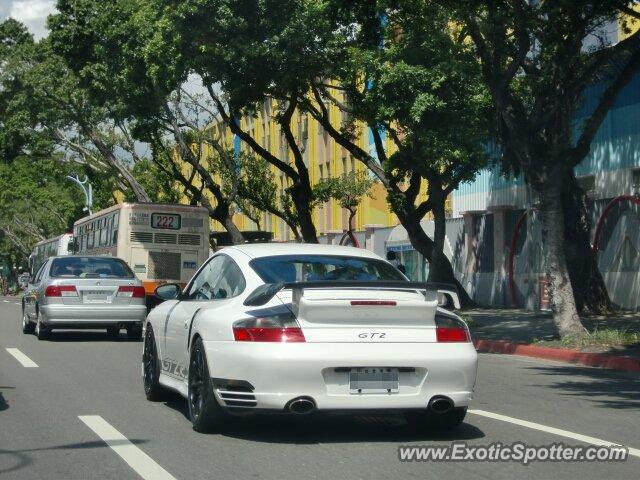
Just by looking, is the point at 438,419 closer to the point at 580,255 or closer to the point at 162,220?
the point at 580,255

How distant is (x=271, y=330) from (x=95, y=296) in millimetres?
12990

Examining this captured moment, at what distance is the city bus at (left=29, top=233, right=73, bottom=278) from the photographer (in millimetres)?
46500

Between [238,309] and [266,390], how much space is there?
71cm

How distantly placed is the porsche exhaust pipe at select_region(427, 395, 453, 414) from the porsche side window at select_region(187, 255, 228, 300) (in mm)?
2150

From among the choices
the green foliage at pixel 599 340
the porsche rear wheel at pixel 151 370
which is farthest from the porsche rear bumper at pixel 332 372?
the green foliage at pixel 599 340

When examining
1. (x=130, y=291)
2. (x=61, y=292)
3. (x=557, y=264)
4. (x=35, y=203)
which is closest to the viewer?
(x=557, y=264)

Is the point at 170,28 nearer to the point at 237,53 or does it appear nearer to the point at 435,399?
the point at 237,53

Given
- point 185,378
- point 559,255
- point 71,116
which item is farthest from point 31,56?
point 185,378

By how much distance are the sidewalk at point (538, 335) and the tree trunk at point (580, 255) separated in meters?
0.70

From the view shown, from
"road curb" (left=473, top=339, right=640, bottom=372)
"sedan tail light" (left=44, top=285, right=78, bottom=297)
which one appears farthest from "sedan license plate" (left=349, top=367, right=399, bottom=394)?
"sedan tail light" (left=44, top=285, right=78, bottom=297)

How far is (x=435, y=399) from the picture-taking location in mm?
8258

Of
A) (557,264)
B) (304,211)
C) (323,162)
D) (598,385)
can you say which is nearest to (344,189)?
(304,211)

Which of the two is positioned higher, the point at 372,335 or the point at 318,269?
the point at 318,269

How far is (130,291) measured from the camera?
68.1 ft
